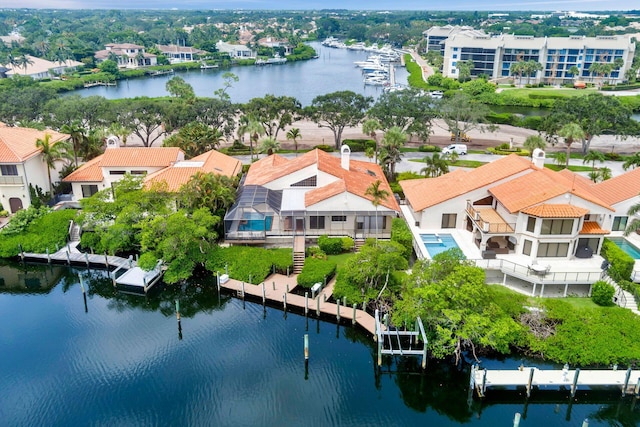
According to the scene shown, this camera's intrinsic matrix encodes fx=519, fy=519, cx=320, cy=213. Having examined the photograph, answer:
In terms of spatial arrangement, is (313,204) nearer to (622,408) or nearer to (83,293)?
(83,293)

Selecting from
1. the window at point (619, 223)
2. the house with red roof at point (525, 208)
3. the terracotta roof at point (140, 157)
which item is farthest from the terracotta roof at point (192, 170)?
the window at point (619, 223)

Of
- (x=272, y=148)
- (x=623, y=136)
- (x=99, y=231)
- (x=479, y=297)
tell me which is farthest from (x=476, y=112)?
(x=99, y=231)

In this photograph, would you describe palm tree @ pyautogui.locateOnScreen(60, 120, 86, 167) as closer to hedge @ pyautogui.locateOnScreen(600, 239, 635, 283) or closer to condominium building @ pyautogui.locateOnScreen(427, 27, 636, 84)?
hedge @ pyautogui.locateOnScreen(600, 239, 635, 283)

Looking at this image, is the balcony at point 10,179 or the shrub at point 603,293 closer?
the shrub at point 603,293

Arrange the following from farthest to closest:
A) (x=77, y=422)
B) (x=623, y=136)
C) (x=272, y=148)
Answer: (x=623, y=136)
(x=272, y=148)
(x=77, y=422)

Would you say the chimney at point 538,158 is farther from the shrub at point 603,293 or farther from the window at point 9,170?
the window at point 9,170

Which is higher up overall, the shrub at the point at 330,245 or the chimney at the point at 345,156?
the chimney at the point at 345,156
